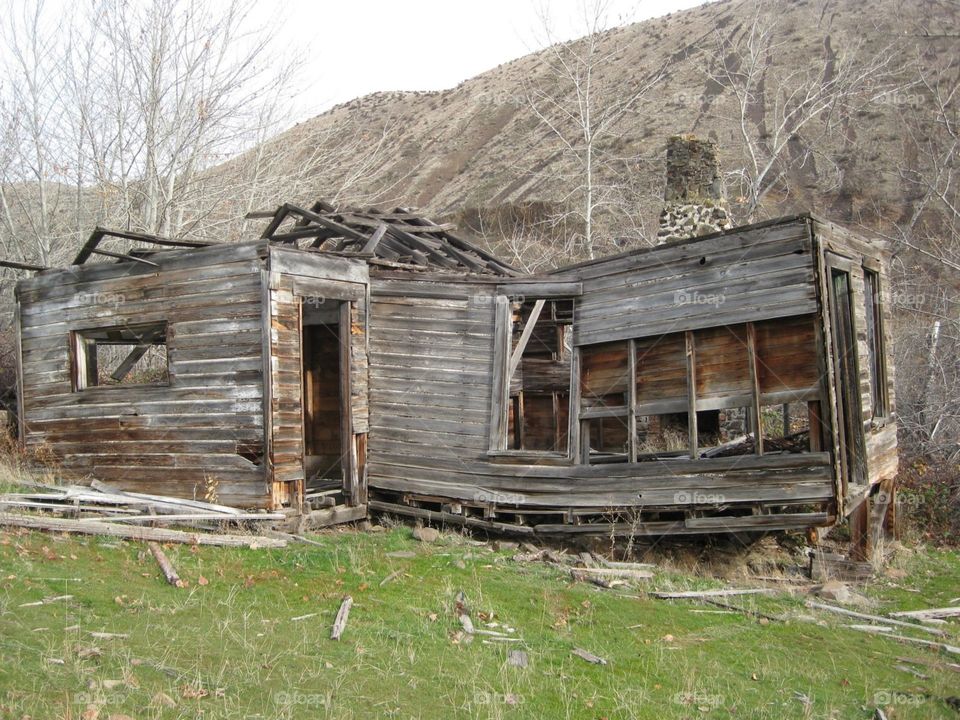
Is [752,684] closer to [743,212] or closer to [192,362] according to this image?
[192,362]

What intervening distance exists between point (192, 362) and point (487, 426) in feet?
13.9

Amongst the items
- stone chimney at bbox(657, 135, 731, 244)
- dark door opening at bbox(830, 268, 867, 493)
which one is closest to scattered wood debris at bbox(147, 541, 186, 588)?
dark door opening at bbox(830, 268, 867, 493)

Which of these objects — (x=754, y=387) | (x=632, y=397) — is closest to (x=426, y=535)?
(x=632, y=397)

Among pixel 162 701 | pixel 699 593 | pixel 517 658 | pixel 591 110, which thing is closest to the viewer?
pixel 162 701

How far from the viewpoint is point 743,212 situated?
29.5 meters

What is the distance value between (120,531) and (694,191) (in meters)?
11.8

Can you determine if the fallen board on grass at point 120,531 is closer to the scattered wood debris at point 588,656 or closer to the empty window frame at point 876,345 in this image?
the scattered wood debris at point 588,656

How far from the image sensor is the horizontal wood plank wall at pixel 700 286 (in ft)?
30.2

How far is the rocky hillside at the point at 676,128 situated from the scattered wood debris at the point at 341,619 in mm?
17090

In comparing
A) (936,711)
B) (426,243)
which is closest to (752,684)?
(936,711)

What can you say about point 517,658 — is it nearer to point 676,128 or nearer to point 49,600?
point 49,600

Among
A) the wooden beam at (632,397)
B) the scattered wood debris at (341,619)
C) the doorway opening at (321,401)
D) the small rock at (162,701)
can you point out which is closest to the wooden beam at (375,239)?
the doorway opening at (321,401)

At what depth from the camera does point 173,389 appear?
11.5 metres

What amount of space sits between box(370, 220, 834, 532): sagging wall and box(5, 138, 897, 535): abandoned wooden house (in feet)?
0.08
